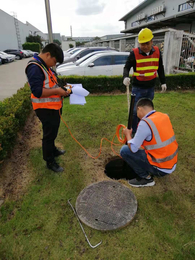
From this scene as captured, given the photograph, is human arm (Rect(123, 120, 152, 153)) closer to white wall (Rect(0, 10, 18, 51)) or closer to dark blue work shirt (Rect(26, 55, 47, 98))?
dark blue work shirt (Rect(26, 55, 47, 98))

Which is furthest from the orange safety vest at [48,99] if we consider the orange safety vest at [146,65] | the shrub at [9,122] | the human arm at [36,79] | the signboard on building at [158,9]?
the signboard on building at [158,9]

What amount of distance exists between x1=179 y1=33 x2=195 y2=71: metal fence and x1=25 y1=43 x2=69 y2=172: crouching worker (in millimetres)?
8881

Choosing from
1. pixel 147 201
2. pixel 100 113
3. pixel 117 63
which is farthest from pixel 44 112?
pixel 117 63

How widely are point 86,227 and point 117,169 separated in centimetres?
130

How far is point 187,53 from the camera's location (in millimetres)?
9656

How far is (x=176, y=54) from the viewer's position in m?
9.65

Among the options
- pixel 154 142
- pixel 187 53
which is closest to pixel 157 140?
pixel 154 142

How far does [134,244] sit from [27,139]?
2.95 meters

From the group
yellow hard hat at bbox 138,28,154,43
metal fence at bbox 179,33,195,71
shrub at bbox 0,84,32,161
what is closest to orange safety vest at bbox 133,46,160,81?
yellow hard hat at bbox 138,28,154,43

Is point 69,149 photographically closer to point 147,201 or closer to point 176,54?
point 147,201

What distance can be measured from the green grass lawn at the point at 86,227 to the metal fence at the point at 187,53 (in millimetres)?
7543

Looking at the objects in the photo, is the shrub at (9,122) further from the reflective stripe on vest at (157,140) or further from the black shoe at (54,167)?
the reflective stripe on vest at (157,140)

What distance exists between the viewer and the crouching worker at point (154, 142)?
6.63 feet

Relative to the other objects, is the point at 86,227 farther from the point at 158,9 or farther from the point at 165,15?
the point at 158,9
